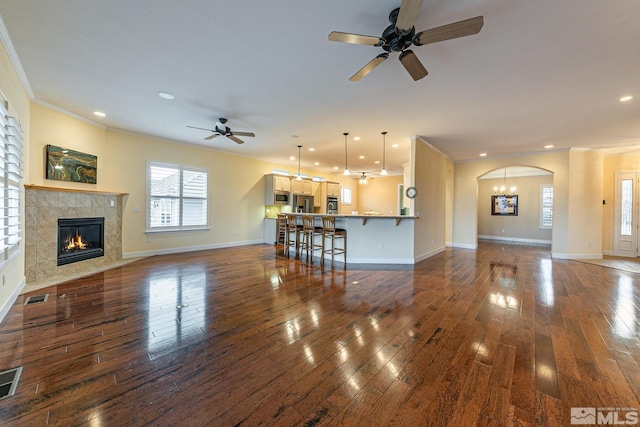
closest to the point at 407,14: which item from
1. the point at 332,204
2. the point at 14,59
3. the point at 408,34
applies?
the point at 408,34

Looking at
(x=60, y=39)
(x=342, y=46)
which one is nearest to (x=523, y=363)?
(x=342, y=46)

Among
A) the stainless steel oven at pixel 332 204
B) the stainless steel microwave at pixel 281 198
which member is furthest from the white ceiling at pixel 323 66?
the stainless steel oven at pixel 332 204

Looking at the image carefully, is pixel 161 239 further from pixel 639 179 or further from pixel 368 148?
pixel 639 179

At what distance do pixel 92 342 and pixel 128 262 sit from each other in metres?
3.71

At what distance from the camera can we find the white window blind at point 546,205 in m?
9.05

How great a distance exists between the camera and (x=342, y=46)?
2578 millimetres

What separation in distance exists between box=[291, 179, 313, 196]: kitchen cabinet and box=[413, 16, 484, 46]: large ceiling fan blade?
707 centimetres

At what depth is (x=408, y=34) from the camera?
2.15m

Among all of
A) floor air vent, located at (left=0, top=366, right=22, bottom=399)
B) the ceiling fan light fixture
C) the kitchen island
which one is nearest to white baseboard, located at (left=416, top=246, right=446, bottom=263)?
the kitchen island

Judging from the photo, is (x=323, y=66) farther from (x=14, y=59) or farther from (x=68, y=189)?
(x=68, y=189)

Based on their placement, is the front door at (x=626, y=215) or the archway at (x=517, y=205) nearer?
the front door at (x=626, y=215)

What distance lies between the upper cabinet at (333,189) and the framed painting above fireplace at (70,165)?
7.27 m

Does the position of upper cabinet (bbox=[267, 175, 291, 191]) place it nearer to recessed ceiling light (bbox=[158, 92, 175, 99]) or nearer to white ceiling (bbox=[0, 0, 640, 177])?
white ceiling (bbox=[0, 0, 640, 177])

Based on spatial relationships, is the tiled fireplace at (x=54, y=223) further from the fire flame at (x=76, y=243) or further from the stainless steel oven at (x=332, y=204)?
the stainless steel oven at (x=332, y=204)
